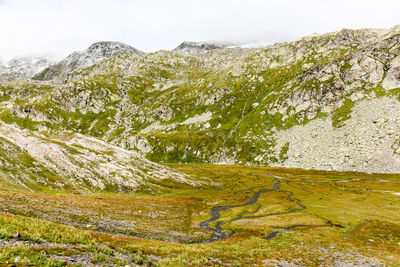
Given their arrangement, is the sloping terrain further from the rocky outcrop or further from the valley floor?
the rocky outcrop

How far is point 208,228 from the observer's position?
56.2m

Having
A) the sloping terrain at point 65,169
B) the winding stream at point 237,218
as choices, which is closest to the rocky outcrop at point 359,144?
the winding stream at point 237,218

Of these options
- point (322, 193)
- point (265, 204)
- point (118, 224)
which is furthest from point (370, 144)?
point (118, 224)

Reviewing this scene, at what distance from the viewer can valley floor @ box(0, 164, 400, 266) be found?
66.1ft

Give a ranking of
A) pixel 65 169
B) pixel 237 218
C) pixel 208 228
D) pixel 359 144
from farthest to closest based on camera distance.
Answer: pixel 359 144, pixel 65 169, pixel 237 218, pixel 208 228

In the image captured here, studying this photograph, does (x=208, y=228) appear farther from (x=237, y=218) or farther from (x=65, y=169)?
(x=65, y=169)

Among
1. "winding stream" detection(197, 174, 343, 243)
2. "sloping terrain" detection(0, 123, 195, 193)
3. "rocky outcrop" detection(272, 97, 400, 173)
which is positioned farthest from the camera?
"rocky outcrop" detection(272, 97, 400, 173)

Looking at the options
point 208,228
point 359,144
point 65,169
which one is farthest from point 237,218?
point 359,144

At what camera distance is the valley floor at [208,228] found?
793 inches

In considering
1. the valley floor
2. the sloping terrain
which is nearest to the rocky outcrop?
the valley floor

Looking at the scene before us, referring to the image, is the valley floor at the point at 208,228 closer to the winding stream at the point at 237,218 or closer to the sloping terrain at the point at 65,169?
the winding stream at the point at 237,218

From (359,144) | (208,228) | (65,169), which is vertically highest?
(65,169)

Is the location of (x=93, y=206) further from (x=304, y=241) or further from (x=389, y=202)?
(x=389, y=202)

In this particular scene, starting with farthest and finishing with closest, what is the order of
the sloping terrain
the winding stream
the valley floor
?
1. the sloping terrain
2. the winding stream
3. the valley floor
